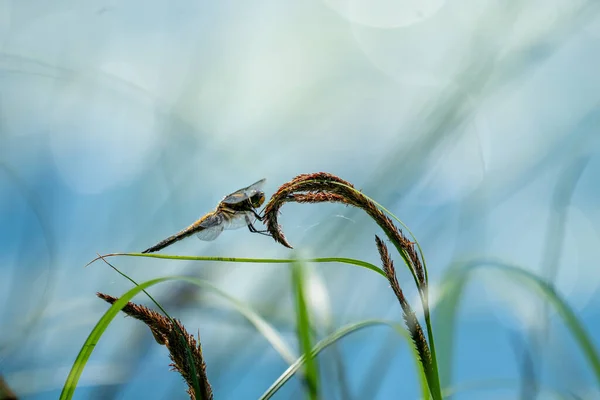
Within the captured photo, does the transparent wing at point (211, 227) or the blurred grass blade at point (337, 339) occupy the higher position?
the transparent wing at point (211, 227)

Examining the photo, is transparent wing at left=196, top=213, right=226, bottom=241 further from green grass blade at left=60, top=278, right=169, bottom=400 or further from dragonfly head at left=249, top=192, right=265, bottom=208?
green grass blade at left=60, top=278, right=169, bottom=400

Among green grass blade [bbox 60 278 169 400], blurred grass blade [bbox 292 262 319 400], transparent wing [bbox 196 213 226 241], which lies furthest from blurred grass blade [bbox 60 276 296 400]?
transparent wing [bbox 196 213 226 241]

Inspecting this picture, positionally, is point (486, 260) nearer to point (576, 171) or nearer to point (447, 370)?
point (447, 370)

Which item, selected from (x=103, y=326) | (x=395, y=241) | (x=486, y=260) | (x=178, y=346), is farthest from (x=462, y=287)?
(x=103, y=326)

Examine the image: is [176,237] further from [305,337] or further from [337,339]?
[305,337]

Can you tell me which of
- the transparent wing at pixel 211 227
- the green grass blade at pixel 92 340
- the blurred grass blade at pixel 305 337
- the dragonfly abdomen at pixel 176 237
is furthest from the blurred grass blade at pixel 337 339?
the transparent wing at pixel 211 227

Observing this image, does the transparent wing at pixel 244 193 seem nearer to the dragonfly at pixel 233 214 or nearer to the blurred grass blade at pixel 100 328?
the dragonfly at pixel 233 214

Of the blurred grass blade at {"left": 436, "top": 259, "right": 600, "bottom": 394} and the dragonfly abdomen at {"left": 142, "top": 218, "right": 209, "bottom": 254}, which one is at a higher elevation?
the dragonfly abdomen at {"left": 142, "top": 218, "right": 209, "bottom": 254}
